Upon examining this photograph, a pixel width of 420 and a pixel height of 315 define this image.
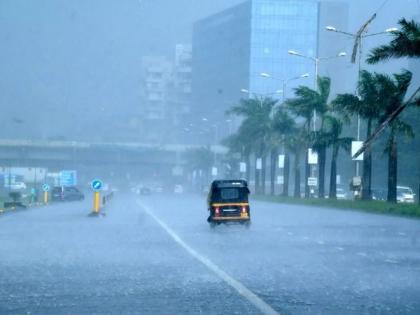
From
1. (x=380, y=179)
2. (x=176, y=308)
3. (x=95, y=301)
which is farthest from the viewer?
(x=380, y=179)

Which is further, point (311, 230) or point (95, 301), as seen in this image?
point (311, 230)

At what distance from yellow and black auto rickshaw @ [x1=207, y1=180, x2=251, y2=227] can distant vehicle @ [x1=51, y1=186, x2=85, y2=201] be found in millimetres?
50482

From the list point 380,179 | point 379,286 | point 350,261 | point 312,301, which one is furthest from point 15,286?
point 380,179

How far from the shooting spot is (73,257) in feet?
66.2

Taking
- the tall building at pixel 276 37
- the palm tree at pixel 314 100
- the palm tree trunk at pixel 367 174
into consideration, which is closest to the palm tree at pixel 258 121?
the palm tree at pixel 314 100

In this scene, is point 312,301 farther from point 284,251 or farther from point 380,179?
point 380,179

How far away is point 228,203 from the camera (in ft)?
109

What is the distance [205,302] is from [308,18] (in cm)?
16459

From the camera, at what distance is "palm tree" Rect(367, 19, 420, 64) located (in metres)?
39.5

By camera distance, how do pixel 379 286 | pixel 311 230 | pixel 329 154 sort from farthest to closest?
pixel 329 154, pixel 311 230, pixel 379 286

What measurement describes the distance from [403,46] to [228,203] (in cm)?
1285

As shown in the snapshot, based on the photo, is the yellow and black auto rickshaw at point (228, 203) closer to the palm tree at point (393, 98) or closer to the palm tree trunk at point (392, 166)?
the palm tree at point (393, 98)

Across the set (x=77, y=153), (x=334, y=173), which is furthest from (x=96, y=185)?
(x=77, y=153)

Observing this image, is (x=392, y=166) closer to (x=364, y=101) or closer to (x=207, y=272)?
(x=364, y=101)
